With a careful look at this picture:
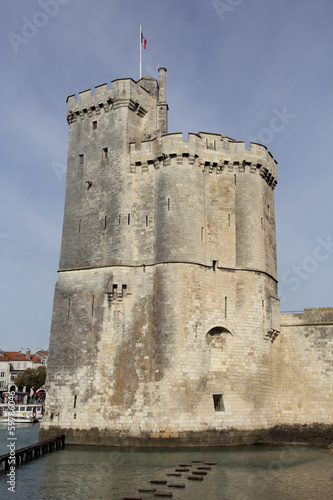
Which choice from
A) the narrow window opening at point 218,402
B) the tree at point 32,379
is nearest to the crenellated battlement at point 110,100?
the narrow window opening at point 218,402

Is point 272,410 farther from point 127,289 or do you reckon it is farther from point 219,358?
point 127,289

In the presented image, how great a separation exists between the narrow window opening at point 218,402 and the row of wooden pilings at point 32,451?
6.66 m

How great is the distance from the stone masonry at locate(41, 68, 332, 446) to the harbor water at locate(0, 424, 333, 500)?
1.72 metres

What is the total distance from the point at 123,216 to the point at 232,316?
683cm

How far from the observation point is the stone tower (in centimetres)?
2200

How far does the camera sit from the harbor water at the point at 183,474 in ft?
45.8

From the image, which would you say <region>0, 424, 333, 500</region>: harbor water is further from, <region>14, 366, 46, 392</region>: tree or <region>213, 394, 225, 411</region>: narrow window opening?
<region>14, 366, 46, 392</region>: tree

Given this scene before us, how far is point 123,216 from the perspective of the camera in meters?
24.7

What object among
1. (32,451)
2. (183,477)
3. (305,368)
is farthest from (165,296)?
(183,477)

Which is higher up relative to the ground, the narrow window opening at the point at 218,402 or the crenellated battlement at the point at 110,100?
the crenellated battlement at the point at 110,100

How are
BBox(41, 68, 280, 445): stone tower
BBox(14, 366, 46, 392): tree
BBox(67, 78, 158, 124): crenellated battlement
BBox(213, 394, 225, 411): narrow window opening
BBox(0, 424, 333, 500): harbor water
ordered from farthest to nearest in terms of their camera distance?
BBox(14, 366, 46, 392): tree, BBox(67, 78, 158, 124): crenellated battlement, BBox(213, 394, 225, 411): narrow window opening, BBox(41, 68, 280, 445): stone tower, BBox(0, 424, 333, 500): harbor water

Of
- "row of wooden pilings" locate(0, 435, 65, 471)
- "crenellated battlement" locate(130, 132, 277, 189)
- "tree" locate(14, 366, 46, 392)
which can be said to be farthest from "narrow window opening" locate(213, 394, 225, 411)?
"tree" locate(14, 366, 46, 392)


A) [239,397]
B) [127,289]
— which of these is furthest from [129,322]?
[239,397]

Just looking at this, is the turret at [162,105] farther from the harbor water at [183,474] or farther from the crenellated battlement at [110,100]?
the harbor water at [183,474]
